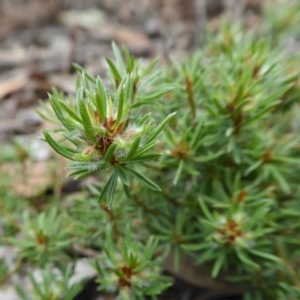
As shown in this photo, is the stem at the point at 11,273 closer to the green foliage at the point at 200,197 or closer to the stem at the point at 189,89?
the green foliage at the point at 200,197

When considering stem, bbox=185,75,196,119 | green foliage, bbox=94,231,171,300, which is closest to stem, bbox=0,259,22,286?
green foliage, bbox=94,231,171,300

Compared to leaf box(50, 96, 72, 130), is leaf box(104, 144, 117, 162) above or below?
below

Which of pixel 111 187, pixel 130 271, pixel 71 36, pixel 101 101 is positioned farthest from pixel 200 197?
pixel 71 36

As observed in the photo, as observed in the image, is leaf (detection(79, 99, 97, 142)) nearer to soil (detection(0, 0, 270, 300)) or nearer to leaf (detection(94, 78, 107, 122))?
leaf (detection(94, 78, 107, 122))

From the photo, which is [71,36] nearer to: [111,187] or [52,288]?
[52,288]

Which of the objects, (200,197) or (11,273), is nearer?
(200,197)

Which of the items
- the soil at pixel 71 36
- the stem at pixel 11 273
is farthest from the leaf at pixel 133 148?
the soil at pixel 71 36

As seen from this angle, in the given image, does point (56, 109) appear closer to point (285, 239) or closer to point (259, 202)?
point (259, 202)

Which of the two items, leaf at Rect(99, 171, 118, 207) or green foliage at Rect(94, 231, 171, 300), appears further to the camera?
green foliage at Rect(94, 231, 171, 300)
